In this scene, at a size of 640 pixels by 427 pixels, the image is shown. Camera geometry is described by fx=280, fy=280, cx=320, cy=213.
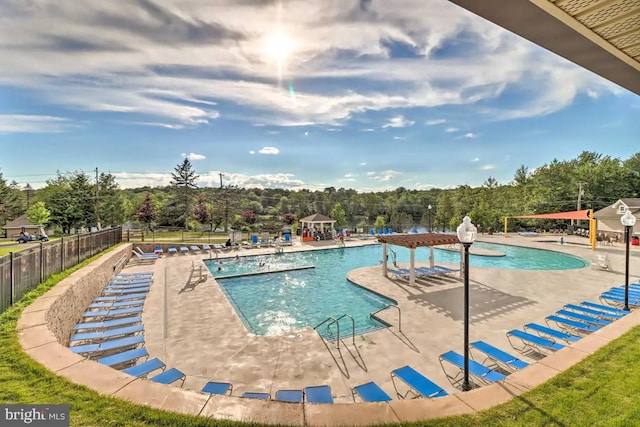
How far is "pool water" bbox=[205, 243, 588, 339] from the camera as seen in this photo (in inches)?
326

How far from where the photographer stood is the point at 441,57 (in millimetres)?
13055

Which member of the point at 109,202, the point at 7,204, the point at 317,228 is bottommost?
the point at 317,228

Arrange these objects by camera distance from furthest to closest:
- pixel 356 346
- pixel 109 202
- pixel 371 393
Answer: pixel 109 202 → pixel 356 346 → pixel 371 393

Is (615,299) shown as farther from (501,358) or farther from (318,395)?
(318,395)

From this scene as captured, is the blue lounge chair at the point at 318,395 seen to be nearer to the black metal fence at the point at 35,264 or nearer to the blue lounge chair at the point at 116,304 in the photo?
the black metal fence at the point at 35,264

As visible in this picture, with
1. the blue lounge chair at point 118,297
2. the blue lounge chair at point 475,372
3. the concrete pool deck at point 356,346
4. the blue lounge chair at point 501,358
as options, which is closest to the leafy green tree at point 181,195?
the concrete pool deck at point 356,346

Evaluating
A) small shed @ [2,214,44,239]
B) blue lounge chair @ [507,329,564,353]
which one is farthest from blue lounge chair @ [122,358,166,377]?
small shed @ [2,214,44,239]

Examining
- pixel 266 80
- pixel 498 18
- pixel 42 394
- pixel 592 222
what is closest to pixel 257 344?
pixel 42 394

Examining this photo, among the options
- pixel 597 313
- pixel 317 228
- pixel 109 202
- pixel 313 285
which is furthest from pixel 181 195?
pixel 597 313

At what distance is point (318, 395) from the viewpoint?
3941 millimetres

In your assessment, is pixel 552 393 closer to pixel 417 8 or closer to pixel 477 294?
pixel 417 8

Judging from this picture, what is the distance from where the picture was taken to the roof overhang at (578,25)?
1.84 metres

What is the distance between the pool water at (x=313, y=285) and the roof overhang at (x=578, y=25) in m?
6.57

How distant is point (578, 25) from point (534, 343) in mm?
5890
